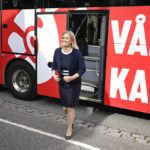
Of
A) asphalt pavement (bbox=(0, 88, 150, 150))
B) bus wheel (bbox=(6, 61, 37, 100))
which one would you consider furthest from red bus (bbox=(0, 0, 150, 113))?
asphalt pavement (bbox=(0, 88, 150, 150))

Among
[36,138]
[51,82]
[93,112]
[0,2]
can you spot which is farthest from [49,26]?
[36,138]

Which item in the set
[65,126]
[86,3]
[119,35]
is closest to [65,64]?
[65,126]

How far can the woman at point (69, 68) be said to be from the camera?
153 inches

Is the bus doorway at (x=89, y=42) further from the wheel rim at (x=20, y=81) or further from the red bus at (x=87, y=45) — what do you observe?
the wheel rim at (x=20, y=81)

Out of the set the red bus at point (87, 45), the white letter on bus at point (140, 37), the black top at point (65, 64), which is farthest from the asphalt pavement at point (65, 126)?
the white letter on bus at point (140, 37)

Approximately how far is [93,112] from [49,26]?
218 centimetres

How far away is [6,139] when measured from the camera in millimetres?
4117

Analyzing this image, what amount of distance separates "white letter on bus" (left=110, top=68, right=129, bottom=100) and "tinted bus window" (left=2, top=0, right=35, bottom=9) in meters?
2.51

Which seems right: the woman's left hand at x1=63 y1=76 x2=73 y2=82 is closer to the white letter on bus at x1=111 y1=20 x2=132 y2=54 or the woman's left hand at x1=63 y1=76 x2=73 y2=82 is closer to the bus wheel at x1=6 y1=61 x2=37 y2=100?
the white letter on bus at x1=111 y1=20 x2=132 y2=54

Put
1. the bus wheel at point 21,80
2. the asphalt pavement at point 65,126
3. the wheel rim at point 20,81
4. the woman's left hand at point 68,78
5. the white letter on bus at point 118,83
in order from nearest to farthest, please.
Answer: the woman's left hand at point 68,78 → the asphalt pavement at point 65,126 → the white letter on bus at point 118,83 → the bus wheel at point 21,80 → the wheel rim at point 20,81

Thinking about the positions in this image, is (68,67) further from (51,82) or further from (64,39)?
(51,82)

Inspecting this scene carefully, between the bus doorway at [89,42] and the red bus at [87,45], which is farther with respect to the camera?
the bus doorway at [89,42]

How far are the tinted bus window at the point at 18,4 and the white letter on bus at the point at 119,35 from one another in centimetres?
211

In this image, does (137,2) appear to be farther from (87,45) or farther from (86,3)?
(87,45)
